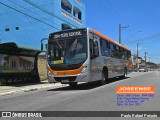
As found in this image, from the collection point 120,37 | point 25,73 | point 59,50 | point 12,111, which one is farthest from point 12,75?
point 120,37

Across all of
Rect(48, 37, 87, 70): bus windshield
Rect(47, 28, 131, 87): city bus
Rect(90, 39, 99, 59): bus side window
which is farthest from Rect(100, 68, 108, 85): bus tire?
Rect(48, 37, 87, 70): bus windshield

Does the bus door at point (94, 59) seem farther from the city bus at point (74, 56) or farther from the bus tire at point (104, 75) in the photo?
the bus tire at point (104, 75)

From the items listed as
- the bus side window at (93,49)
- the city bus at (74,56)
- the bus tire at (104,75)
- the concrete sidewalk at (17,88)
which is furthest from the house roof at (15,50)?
the bus tire at (104,75)

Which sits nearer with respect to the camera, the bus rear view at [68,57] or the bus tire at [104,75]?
the bus rear view at [68,57]

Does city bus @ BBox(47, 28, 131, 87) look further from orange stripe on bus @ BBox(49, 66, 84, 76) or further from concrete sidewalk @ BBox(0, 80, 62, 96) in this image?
concrete sidewalk @ BBox(0, 80, 62, 96)

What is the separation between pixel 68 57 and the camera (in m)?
16.3

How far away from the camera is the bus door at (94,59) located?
1684 centimetres

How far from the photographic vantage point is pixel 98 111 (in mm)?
8977

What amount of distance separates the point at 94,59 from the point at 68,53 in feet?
5.62

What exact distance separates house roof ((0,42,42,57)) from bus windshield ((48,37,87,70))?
4.32 meters

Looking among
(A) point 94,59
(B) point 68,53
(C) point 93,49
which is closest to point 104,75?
(A) point 94,59

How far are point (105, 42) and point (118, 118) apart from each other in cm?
1263

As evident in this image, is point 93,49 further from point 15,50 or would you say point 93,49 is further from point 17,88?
point 15,50

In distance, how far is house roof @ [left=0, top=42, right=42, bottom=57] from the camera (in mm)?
20559
